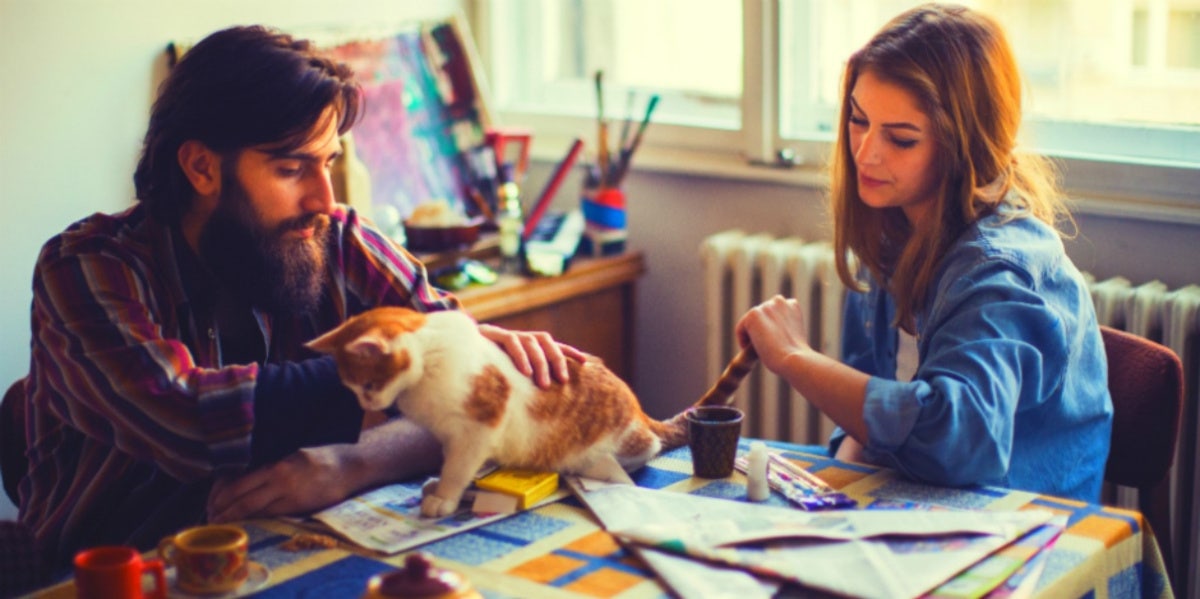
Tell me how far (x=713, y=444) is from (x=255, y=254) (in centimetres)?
65

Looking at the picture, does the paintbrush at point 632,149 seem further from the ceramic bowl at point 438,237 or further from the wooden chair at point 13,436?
the wooden chair at point 13,436

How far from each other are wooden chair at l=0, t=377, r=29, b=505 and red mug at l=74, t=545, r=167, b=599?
659mm

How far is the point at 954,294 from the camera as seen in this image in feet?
5.24

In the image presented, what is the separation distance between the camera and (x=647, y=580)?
123cm

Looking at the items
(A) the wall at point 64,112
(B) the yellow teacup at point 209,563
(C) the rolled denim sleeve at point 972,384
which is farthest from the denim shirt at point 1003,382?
(A) the wall at point 64,112

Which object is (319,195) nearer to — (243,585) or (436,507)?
(436,507)

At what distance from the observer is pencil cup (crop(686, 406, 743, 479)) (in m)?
1.51

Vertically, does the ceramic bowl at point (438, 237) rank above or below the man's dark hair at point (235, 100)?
below

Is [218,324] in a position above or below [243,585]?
above

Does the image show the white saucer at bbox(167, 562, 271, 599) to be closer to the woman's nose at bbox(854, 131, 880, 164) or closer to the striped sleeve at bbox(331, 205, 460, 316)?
the striped sleeve at bbox(331, 205, 460, 316)

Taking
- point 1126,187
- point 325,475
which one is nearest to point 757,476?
point 325,475

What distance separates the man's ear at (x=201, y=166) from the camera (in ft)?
5.54

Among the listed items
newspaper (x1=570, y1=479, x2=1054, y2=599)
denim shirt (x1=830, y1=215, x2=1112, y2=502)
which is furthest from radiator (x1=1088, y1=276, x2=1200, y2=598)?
newspaper (x1=570, y1=479, x2=1054, y2=599)

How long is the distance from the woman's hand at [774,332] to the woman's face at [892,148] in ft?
0.68
